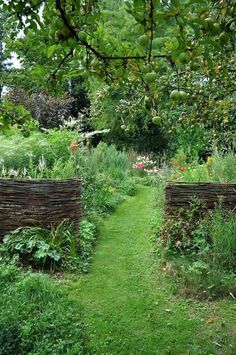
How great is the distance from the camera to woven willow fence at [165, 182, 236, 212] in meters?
4.93

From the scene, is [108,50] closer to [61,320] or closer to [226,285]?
[61,320]

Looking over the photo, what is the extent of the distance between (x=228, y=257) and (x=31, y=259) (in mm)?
2260

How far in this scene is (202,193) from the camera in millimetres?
4953

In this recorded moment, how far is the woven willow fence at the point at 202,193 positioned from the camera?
493 cm

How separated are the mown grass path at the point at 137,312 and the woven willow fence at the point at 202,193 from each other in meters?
0.84

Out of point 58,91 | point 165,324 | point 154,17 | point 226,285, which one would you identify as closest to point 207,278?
point 226,285

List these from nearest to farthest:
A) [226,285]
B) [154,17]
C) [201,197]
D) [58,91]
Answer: [154,17] → [58,91] → [226,285] → [201,197]

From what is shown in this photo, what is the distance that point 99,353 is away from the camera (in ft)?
9.88

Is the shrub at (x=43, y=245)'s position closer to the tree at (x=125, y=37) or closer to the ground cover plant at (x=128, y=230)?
the ground cover plant at (x=128, y=230)

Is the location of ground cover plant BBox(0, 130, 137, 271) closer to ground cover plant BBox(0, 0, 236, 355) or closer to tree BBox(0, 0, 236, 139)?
ground cover plant BBox(0, 0, 236, 355)

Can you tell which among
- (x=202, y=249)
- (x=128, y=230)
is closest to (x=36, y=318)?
(x=202, y=249)

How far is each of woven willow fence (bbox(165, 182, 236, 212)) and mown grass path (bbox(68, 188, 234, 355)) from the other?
84cm

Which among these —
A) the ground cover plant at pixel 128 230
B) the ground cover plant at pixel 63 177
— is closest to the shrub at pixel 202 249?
the ground cover plant at pixel 128 230

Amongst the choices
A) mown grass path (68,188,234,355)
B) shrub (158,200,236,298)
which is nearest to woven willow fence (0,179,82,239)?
mown grass path (68,188,234,355)
